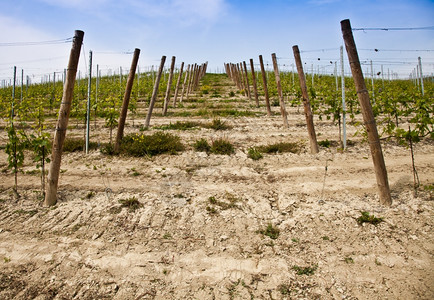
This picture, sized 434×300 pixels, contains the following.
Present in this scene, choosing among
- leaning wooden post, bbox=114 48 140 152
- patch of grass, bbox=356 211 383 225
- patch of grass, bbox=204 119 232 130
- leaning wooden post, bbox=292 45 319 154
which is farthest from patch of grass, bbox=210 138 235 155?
patch of grass, bbox=356 211 383 225

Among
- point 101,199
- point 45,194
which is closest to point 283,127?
point 101,199

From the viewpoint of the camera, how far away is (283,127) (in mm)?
9547

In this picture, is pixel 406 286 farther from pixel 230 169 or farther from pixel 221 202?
pixel 230 169

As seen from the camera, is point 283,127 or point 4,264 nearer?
point 4,264

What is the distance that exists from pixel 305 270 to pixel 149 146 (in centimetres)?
493

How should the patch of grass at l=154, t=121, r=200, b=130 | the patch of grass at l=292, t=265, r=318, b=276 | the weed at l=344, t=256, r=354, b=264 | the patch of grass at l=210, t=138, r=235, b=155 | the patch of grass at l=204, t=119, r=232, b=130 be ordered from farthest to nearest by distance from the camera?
the patch of grass at l=154, t=121, r=200, b=130 → the patch of grass at l=204, t=119, r=232, b=130 → the patch of grass at l=210, t=138, r=235, b=155 → the weed at l=344, t=256, r=354, b=264 → the patch of grass at l=292, t=265, r=318, b=276

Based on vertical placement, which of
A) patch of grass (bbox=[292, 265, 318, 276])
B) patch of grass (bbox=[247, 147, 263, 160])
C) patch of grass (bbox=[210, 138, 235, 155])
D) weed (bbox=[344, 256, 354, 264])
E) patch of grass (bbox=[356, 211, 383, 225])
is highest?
patch of grass (bbox=[210, 138, 235, 155])

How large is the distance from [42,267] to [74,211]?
118cm

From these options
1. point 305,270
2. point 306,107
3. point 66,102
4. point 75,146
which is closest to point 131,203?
point 66,102

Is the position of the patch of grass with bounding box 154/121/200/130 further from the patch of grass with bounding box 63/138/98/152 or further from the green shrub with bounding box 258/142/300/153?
the green shrub with bounding box 258/142/300/153

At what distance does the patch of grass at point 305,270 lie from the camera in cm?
305

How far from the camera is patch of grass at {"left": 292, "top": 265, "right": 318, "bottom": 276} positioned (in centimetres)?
305

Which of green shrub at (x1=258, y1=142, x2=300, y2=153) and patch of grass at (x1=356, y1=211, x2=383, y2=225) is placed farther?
green shrub at (x1=258, y1=142, x2=300, y2=153)

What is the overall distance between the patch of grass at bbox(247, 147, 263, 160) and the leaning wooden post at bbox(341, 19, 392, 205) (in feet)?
9.16
